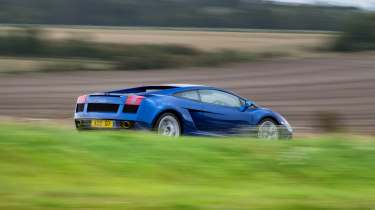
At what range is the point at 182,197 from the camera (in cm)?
607

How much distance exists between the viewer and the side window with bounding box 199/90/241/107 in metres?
15.2

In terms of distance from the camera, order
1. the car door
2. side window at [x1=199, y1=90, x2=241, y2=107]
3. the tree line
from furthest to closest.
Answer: the tree line, side window at [x1=199, y1=90, x2=241, y2=107], the car door

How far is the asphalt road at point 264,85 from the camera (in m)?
26.4

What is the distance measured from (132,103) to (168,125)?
0.71 m

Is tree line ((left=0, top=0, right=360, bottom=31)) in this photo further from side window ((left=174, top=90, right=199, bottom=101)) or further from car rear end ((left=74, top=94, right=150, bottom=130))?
car rear end ((left=74, top=94, right=150, bottom=130))

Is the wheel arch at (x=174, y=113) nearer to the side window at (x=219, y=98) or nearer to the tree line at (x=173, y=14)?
the side window at (x=219, y=98)

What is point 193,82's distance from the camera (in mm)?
34969

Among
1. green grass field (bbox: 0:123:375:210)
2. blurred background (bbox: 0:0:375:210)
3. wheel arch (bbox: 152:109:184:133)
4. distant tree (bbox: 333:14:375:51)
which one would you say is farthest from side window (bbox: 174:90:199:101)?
distant tree (bbox: 333:14:375:51)

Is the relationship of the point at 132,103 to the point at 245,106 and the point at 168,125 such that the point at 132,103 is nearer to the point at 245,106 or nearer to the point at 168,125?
the point at 168,125

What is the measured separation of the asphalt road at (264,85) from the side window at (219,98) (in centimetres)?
623

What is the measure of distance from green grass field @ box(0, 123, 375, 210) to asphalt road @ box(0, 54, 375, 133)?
Answer: 45.6 feet

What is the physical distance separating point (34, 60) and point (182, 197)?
36676 millimetres

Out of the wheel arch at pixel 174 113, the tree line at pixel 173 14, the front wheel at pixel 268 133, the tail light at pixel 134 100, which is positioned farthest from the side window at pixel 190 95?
the tree line at pixel 173 14

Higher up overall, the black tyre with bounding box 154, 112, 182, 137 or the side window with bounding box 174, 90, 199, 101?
the side window with bounding box 174, 90, 199, 101
